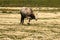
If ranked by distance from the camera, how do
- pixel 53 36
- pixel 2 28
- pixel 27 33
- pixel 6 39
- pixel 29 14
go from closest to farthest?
1. pixel 6 39
2. pixel 53 36
3. pixel 27 33
4. pixel 2 28
5. pixel 29 14

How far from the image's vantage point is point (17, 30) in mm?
17516

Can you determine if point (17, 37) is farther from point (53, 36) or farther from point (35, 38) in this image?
point (53, 36)

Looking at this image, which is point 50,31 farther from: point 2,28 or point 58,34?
point 2,28

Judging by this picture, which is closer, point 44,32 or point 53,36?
point 53,36

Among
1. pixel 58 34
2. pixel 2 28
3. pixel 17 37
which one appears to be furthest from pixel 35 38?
pixel 2 28

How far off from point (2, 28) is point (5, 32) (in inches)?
68.8

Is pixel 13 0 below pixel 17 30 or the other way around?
below

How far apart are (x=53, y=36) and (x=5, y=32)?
3466mm

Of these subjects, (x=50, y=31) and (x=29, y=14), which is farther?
(x=29, y=14)

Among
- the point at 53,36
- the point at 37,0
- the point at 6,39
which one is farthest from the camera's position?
the point at 37,0

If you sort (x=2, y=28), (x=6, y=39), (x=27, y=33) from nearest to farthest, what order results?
(x=6, y=39) < (x=27, y=33) < (x=2, y=28)

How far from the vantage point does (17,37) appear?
15.1 metres

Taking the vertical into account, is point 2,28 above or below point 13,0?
above

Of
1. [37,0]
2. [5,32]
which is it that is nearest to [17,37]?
[5,32]
